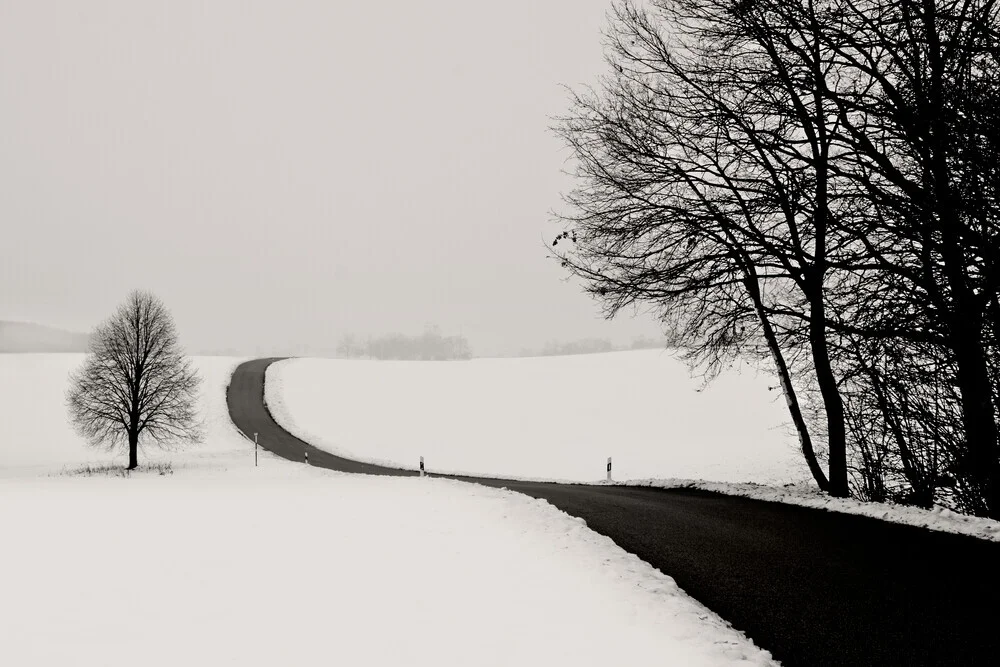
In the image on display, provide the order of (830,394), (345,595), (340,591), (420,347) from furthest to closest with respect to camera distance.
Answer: (420,347) < (830,394) < (340,591) < (345,595)

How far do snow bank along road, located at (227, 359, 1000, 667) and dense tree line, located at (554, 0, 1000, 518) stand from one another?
242 centimetres

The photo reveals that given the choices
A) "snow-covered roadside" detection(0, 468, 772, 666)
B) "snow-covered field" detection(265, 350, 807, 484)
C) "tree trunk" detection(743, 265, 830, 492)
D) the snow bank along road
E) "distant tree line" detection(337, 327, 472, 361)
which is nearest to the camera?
the snow bank along road

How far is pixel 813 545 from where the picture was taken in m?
7.75

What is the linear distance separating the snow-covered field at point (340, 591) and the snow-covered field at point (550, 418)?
22245 mm

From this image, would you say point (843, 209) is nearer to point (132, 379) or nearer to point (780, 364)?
point (780, 364)

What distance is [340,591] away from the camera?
6.77 metres

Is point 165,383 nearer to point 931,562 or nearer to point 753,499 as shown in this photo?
point 753,499

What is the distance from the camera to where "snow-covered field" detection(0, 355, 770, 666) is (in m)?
5.31

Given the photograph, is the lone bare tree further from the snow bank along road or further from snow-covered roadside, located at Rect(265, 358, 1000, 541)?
the snow bank along road

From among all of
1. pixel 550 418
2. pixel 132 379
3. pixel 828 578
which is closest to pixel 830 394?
pixel 828 578

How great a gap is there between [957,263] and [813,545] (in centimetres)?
366

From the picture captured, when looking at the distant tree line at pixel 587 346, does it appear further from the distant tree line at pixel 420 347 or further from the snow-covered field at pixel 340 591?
the snow-covered field at pixel 340 591

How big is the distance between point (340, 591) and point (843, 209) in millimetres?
8251

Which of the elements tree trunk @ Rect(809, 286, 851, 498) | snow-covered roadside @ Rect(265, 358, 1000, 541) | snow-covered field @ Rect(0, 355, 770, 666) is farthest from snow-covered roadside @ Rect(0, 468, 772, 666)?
snow-covered roadside @ Rect(265, 358, 1000, 541)
